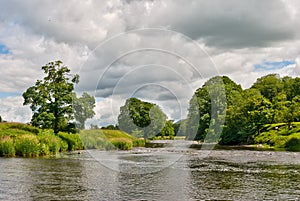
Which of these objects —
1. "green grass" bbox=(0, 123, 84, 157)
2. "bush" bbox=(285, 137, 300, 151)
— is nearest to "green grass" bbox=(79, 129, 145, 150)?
"green grass" bbox=(0, 123, 84, 157)

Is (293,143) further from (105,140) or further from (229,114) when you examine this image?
(105,140)

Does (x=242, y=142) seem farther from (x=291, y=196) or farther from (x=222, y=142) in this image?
(x=291, y=196)

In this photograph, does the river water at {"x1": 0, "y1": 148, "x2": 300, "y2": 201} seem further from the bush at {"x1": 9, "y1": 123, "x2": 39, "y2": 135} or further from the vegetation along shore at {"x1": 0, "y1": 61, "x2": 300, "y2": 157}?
the bush at {"x1": 9, "y1": 123, "x2": 39, "y2": 135}

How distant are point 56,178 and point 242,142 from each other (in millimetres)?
59076

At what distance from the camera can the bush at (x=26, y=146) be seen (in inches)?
1494

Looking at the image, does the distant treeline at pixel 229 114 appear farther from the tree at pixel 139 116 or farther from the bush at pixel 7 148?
the bush at pixel 7 148

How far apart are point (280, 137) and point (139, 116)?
28.2m

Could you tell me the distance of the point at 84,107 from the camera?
4359cm

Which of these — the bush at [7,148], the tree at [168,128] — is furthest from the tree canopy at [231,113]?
the bush at [7,148]

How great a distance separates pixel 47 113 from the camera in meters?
53.7

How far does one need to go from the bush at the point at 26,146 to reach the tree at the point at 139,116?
9.29 meters

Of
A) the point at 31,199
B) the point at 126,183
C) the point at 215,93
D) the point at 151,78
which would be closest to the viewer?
the point at 31,199

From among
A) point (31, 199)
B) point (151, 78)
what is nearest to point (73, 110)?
point (151, 78)

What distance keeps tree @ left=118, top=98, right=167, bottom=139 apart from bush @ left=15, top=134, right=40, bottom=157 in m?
9.29
